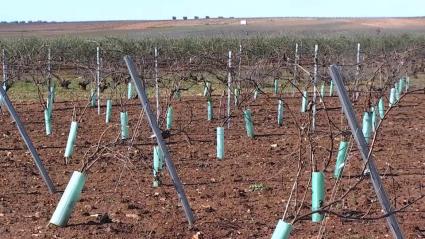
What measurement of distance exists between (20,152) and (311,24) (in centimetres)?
6495

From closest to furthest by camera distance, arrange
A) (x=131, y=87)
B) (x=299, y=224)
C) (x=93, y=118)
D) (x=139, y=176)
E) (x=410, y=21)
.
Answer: (x=299, y=224), (x=139, y=176), (x=93, y=118), (x=131, y=87), (x=410, y=21)

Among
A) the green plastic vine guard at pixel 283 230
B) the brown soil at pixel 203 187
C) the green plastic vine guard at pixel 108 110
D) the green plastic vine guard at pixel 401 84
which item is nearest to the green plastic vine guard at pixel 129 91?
the green plastic vine guard at pixel 108 110

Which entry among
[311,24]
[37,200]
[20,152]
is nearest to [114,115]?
[20,152]

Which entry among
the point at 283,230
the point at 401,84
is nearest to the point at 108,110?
the point at 283,230

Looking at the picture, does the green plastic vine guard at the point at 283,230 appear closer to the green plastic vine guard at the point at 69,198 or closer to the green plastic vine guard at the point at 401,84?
the green plastic vine guard at the point at 69,198

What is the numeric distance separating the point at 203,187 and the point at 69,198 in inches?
77.7

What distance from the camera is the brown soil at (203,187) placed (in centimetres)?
524

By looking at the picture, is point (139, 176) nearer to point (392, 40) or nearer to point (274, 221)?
point (274, 221)

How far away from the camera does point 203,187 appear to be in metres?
6.84

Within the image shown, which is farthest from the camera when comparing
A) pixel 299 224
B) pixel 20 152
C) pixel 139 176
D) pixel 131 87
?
pixel 131 87

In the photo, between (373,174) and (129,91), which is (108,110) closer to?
(129,91)

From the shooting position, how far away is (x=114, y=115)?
43.2 ft

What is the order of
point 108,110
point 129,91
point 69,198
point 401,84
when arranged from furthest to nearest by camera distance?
point 401,84
point 129,91
point 108,110
point 69,198

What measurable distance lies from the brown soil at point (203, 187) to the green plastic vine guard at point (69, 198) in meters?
0.08
